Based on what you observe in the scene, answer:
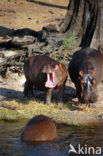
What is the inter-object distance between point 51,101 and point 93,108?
0.99 meters

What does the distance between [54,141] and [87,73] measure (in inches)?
67.2

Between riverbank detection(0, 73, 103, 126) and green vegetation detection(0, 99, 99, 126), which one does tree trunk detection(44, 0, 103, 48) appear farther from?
green vegetation detection(0, 99, 99, 126)

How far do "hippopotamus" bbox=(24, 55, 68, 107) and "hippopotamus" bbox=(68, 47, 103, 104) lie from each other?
1.05 feet

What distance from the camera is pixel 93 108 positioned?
7.89 meters

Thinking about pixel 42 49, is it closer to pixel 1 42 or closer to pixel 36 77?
pixel 1 42

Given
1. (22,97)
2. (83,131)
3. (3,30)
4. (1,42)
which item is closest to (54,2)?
(3,30)

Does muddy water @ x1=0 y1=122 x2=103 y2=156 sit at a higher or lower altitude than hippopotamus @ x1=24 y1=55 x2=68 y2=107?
lower

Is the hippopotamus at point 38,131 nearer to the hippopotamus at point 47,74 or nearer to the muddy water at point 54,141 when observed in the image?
the muddy water at point 54,141

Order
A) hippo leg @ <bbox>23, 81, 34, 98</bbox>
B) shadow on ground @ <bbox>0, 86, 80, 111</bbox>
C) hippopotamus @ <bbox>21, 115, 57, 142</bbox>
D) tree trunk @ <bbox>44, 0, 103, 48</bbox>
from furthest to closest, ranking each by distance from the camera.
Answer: tree trunk @ <bbox>44, 0, 103, 48</bbox> → hippo leg @ <bbox>23, 81, 34, 98</bbox> → shadow on ground @ <bbox>0, 86, 80, 111</bbox> → hippopotamus @ <bbox>21, 115, 57, 142</bbox>

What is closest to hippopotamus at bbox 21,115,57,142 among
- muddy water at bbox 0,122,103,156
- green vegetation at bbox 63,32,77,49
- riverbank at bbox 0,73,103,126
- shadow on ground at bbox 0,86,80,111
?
muddy water at bbox 0,122,103,156

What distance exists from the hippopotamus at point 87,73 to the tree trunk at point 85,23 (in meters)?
2.34

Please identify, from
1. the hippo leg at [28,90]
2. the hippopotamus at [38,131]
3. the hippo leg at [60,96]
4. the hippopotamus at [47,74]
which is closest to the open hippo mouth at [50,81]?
the hippopotamus at [47,74]

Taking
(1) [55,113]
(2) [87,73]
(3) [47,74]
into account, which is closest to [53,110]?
(1) [55,113]

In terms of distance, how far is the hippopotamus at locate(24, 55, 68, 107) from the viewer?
7.60 metres
